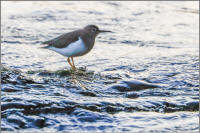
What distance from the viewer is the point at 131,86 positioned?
→ 688 cm

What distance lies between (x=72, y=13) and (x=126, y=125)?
29.4 ft

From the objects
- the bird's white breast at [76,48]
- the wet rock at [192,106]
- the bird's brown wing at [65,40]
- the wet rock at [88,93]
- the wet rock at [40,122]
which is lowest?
the wet rock at [40,122]

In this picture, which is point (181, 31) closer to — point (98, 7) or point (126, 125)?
point (98, 7)

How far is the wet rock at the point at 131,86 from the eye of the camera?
6.76 m

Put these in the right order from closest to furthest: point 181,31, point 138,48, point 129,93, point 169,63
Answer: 1. point 129,93
2. point 169,63
3. point 138,48
4. point 181,31

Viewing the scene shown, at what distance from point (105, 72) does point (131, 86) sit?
1.15 metres

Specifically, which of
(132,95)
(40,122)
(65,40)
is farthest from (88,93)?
(65,40)

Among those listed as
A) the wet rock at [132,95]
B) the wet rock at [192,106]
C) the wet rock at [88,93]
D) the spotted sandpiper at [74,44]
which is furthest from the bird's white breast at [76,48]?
the wet rock at [192,106]

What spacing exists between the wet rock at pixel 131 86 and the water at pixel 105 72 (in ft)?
0.06

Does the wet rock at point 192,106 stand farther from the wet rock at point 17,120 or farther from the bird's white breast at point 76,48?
the bird's white breast at point 76,48

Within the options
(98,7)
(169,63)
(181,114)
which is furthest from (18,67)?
(98,7)

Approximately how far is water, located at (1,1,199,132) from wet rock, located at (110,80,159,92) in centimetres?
2

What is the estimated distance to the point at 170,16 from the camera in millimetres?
A: 13703

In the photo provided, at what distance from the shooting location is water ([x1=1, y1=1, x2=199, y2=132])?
17.6 ft
